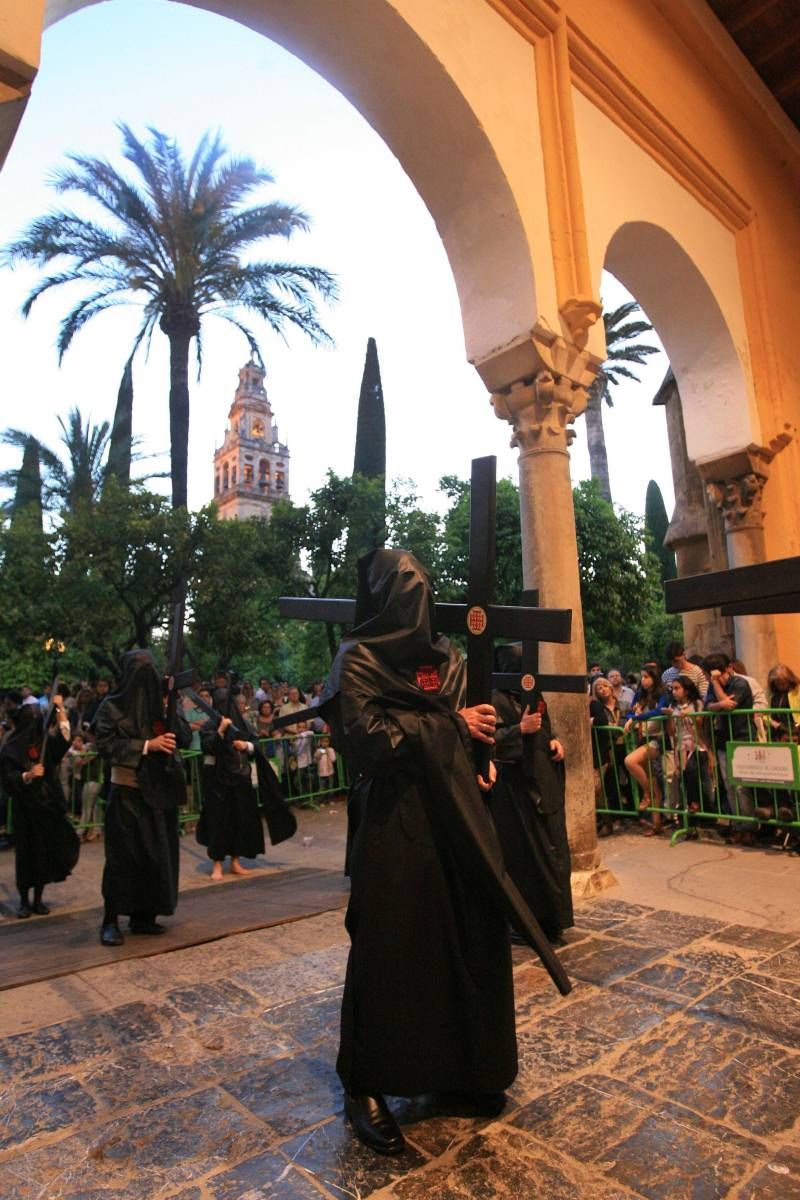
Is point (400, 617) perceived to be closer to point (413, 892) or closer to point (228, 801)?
point (413, 892)

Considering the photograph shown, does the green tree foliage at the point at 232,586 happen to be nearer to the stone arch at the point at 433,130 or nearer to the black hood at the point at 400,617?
the stone arch at the point at 433,130

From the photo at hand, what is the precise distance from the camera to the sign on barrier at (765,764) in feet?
20.4

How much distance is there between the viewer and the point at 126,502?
587 inches

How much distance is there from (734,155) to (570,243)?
4792 millimetres

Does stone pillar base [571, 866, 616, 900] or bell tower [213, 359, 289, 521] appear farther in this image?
bell tower [213, 359, 289, 521]

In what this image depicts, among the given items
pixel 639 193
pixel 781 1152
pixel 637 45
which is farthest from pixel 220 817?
pixel 637 45

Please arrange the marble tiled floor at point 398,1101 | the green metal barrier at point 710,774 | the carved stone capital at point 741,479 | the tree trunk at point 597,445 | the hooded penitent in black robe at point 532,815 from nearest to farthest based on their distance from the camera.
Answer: the marble tiled floor at point 398,1101, the hooded penitent in black robe at point 532,815, the green metal barrier at point 710,774, the carved stone capital at point 741,479, the tree trunk at point 597,445

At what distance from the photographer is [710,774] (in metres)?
6.96

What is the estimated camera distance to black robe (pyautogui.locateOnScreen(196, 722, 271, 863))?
6453 millimetres

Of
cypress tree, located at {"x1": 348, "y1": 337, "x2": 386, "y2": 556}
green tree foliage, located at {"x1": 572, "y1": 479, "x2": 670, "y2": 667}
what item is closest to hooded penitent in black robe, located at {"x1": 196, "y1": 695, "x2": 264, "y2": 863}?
green tree foliage, located at {"x1": 572, "y1": 479, "x2": 670, "y2": 667}

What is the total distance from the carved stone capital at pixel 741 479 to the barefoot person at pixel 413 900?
293 inches

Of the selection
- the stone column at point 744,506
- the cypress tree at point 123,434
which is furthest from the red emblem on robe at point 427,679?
the cypress tree at point 123,434

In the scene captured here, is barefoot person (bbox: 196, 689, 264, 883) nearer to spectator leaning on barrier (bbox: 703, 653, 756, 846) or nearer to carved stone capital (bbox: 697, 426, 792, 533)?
spectator leaning on barrier (bbox: 703, 653, 756, 846)

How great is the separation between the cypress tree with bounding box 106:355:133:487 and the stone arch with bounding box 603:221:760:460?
16.4 metres
